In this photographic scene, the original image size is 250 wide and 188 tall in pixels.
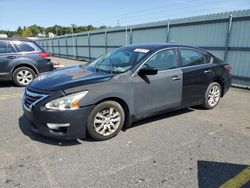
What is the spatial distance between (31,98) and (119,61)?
5.85ft

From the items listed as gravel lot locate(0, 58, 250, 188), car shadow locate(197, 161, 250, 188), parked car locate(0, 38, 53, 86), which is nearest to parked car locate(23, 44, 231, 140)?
gravel lot locate(0, 58, 250, 188)

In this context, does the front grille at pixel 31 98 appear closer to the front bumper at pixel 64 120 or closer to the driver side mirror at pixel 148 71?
the front bumper at pixel 64 120

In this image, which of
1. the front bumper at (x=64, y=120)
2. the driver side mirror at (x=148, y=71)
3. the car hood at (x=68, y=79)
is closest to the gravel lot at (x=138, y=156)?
the front bumper at (x=64, y=120)

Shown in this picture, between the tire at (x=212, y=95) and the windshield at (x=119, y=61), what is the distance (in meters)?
1.94

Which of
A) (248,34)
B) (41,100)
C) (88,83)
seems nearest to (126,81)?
(88,83)

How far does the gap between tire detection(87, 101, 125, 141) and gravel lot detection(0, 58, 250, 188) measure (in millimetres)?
139

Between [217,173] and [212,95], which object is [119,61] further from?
[217,173]

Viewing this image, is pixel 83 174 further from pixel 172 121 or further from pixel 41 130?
pixel 172 121

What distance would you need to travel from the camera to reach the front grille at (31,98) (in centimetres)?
382

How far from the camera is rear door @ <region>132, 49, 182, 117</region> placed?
4.41 metres

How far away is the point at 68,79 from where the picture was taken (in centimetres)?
414

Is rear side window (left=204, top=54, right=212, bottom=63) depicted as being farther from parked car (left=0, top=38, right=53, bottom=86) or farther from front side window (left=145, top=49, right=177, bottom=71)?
parked car (left=0, top=38, right=53, bottom=86)

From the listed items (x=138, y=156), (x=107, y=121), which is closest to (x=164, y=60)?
(x=107, y=121)

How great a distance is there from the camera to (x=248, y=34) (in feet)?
27.2
